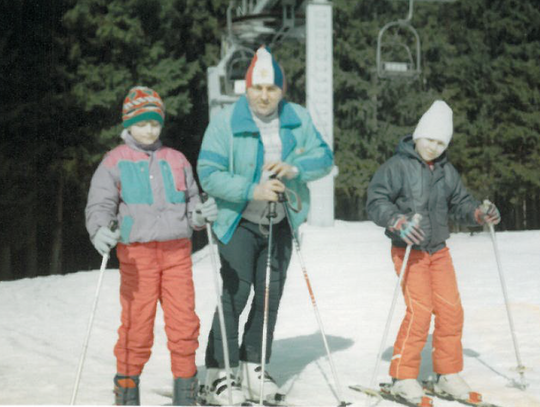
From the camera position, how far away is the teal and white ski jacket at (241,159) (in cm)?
350

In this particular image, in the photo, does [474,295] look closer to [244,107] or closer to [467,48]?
[244,107]

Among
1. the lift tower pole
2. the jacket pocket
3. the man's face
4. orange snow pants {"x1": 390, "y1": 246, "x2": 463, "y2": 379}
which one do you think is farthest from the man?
the lift tower pole

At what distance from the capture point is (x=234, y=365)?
3.64 meters

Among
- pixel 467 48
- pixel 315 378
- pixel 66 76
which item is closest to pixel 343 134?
pixel 467 48

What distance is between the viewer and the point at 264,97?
3615mm

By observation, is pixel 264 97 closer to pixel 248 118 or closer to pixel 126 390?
pixel 248 118

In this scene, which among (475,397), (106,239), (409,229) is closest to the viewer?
(106,239)

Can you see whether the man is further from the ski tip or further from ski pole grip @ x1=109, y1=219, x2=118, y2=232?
the ski tip

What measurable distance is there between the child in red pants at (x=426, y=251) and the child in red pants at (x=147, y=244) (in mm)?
920

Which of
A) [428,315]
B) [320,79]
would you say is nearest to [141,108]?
[428,315]

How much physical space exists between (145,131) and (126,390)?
1.09 m

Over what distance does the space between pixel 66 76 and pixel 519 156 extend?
481 inches

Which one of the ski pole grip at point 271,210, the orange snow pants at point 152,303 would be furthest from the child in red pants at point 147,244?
the ski pole grip at point 271,210

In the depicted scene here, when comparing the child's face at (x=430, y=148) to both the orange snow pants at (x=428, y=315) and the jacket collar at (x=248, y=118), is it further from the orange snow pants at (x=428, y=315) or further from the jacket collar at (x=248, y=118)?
the jacket collar at (x=248, y=118)
